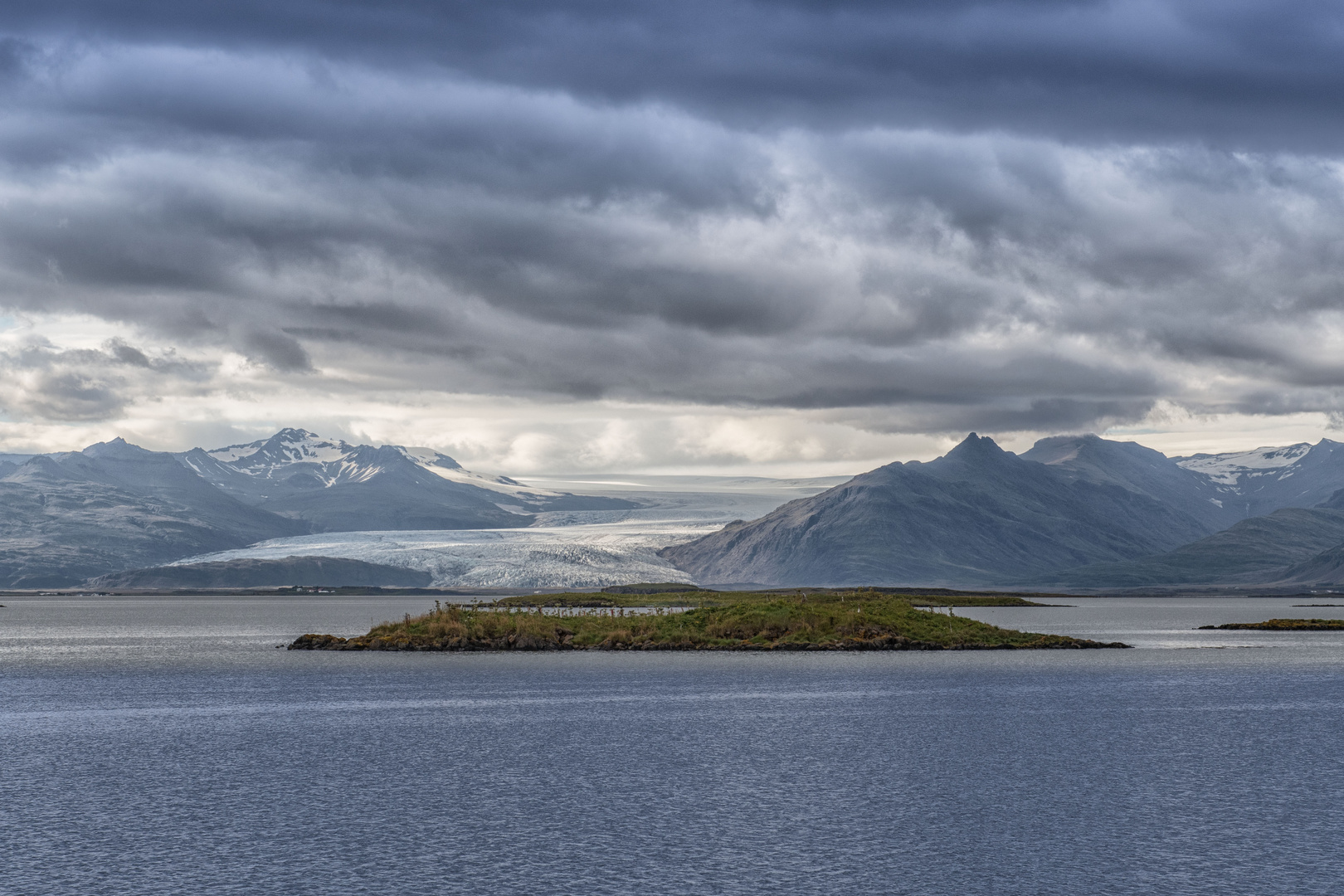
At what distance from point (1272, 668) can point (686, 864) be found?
69213 millimetres

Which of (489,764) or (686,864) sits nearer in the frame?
(686,864)

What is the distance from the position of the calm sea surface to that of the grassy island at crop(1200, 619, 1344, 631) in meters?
81.9

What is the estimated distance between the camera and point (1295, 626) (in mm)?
150500

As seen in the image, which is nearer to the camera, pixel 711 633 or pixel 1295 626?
pixel 711 633

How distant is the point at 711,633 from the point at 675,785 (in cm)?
7132

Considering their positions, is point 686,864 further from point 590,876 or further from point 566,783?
point 566,783

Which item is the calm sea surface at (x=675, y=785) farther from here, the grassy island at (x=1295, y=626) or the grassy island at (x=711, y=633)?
the grassy island at (x=1295, y=626)

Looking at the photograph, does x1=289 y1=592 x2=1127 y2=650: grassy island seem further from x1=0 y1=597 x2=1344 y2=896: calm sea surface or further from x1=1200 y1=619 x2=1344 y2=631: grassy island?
x1=1200 y1=619 x2=1344 y2=631: grassy island

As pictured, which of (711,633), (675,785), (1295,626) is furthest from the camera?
(1295,626)

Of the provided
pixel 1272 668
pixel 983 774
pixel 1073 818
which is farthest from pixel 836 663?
pixel 1073 818

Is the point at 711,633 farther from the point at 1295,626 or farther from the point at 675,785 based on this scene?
the point at 1295,626

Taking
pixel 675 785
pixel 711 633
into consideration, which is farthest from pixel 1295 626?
pixel 675 785

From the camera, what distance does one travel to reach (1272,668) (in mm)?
Answer: 83250

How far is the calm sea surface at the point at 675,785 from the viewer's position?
2569 cm
